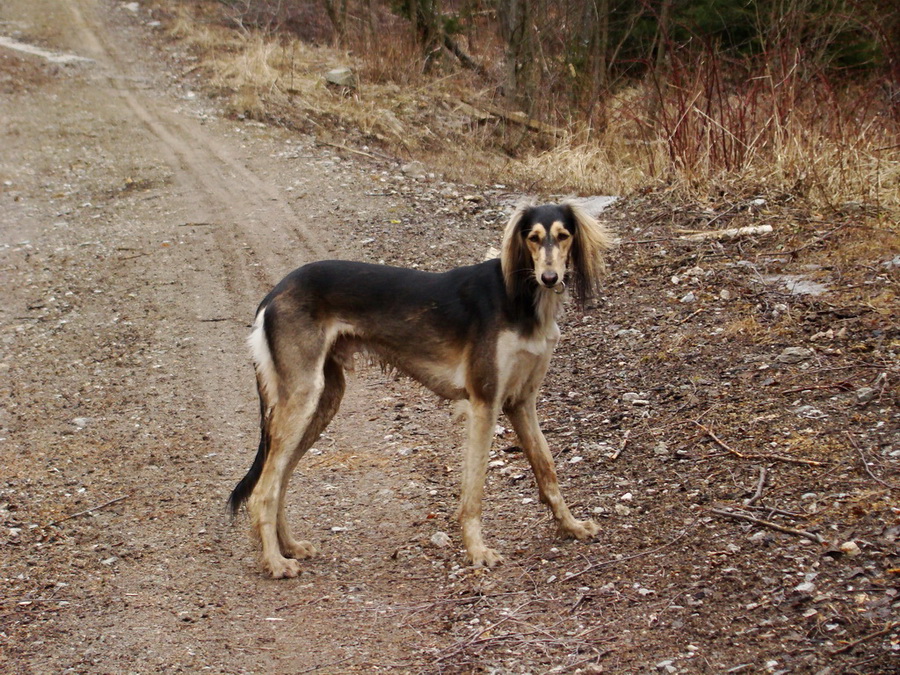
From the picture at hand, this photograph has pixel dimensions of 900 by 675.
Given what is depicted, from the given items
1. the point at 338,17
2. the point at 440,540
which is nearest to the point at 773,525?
the point at 440,540

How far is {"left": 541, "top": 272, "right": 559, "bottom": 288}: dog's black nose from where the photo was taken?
4.57m

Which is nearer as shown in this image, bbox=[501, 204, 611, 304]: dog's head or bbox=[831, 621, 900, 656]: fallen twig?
bbox=[831, 621, 900, 656]: fallen twig

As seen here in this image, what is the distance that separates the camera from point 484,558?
509 centimetres

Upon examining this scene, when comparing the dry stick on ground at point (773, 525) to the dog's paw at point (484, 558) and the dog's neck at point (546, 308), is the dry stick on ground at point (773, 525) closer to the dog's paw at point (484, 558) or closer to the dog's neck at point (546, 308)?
the dog's paw at point (484, 558)

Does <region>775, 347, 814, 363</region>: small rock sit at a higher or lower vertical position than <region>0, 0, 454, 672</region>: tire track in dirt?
higher

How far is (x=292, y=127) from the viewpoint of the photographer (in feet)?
53.4

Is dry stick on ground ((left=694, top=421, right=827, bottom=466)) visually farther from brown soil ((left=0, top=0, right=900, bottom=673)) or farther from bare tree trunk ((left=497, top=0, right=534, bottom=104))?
bare tree trunk ((left=497, top=0, right=534, bottom=104))

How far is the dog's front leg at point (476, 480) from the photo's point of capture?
5.09 metres

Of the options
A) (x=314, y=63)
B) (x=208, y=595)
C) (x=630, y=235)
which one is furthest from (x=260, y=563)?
(x=314, y=63)

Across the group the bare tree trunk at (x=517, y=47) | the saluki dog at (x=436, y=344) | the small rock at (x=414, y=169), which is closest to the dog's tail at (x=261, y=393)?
the saluki dog at (x=436, y=344)

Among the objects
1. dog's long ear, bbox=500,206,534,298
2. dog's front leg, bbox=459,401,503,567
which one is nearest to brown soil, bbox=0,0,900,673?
dog's front leg, bbox=459,401,503,567

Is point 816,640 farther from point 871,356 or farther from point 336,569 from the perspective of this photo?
point 871,356

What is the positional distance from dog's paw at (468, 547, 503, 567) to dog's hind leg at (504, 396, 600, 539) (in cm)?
43

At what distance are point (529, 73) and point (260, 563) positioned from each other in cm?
1511
